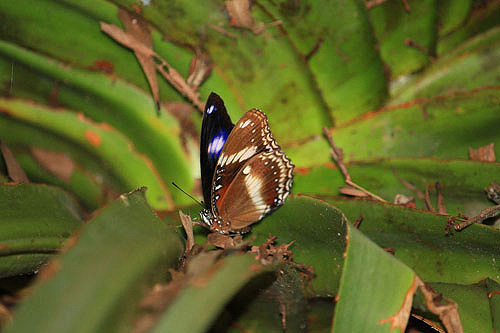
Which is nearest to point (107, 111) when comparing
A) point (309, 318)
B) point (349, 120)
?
point (349, 120)

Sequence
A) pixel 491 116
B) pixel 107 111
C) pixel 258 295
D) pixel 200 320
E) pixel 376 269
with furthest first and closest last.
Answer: pixel 107 111 < pixel 491 116 < pixel 258 295 < pixel 376 269 < pixel 200 320

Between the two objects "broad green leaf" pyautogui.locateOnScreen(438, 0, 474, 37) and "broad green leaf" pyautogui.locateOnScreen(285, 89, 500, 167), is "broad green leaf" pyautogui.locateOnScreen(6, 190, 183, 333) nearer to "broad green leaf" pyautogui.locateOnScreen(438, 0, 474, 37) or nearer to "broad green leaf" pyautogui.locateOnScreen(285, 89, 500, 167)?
"broad green leaf" pyautogui.locateOnScreen(285, 89, 500, 167)

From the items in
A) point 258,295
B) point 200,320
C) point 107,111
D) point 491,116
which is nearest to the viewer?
point 200,320

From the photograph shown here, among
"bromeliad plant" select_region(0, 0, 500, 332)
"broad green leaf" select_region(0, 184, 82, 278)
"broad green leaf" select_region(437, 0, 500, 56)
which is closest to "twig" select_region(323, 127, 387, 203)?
"bromeliad plant" select_region(0, 0, 500, 332)

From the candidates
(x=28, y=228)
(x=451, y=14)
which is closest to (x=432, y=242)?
(x=28, y=228)

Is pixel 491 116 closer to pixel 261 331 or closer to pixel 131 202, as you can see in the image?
pixel 261 331

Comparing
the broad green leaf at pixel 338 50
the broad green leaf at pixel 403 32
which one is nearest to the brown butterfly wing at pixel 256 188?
the broad green leaf at pixel 338 50
